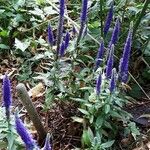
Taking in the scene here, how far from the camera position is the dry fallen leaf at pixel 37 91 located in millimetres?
3818

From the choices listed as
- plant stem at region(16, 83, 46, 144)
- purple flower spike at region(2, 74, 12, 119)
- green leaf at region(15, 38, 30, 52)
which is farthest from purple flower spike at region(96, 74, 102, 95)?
green leaf at region(15, 38, 30, 52)

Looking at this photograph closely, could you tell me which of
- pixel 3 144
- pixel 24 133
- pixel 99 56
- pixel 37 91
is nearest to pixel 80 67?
pixel 37 91

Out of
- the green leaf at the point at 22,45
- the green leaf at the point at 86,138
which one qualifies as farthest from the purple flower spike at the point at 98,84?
the green leaf at the point at 22,45

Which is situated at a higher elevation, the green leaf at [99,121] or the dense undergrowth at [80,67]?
the dense undergrowth at [80,67]

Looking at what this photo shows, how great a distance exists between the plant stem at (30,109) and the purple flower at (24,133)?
1.85 ft

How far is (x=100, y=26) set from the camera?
4121 mm

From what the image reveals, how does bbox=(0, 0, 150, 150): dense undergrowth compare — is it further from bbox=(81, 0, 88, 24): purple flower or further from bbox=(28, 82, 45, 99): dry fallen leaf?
bbox=(28, 82, 45, 99): dry fallen leaf

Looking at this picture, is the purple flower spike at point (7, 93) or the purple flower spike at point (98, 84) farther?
the purple flower spike at point (98, 84)

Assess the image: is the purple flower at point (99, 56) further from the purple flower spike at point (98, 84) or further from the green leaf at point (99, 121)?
the green leaf at point (99, 121)

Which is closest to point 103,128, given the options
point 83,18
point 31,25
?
point 83,18

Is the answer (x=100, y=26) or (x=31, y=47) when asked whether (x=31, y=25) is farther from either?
(x=100, y=26)

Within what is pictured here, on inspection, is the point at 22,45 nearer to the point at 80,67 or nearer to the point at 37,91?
the point at 37,91

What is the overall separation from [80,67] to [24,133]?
1.70 meters

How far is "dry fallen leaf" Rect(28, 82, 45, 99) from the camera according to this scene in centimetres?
382
